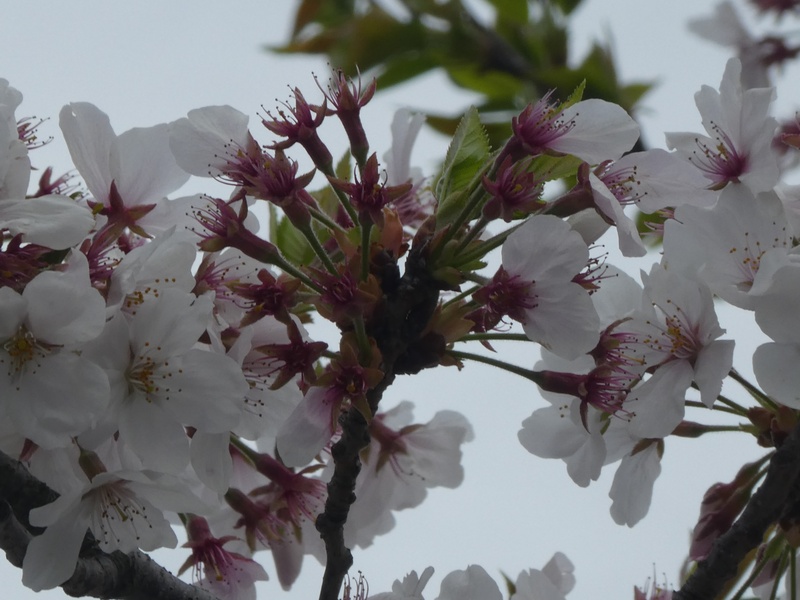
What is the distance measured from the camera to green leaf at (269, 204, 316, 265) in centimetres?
200

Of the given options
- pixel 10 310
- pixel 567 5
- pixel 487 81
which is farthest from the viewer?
pixel 567 5

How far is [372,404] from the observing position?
1583mm

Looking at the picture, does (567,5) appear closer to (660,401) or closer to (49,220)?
(660,401)

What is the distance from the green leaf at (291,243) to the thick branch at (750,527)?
0.90 m

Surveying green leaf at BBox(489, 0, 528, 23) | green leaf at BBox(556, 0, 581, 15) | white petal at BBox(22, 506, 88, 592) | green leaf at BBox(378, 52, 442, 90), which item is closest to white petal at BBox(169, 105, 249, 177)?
white petal at BBox(22, 506, 88, 592)

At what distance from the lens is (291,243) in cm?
201

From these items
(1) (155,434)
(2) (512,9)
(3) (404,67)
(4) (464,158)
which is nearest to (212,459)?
(1) (155,434)

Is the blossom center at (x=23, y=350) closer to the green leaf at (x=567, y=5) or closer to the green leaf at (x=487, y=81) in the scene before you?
the green leaf at (x=487, y=81)

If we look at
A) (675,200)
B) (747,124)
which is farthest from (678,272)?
(747,124)

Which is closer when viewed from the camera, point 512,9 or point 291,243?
point 291,243

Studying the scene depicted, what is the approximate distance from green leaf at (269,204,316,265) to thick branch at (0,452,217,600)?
2.10ft

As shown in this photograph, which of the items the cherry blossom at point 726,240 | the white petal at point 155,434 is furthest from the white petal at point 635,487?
the white petal at point 155,434

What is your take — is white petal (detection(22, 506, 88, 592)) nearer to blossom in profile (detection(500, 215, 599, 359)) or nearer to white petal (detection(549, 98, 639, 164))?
blossom in profile (detection(500, 215, 599, 359))

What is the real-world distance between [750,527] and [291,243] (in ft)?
3.17
